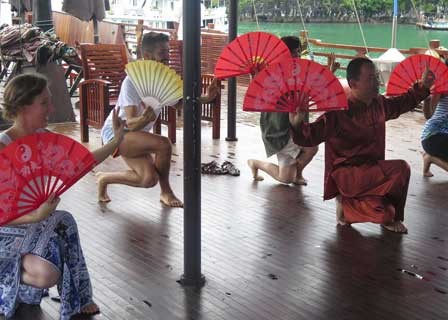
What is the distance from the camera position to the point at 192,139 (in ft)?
10.8

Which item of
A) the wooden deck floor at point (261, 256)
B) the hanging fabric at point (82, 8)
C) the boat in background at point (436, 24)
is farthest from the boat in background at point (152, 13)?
the wooden deck floor at point (261, 256)

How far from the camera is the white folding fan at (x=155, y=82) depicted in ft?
14.1

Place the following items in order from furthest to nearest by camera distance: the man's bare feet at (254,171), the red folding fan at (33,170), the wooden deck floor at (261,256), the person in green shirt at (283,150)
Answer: the man's bare feet at (254,171) → the person in green shirt at (283,150) → the wooden deck floor at (261,256) → the red folding fan at (33,170)

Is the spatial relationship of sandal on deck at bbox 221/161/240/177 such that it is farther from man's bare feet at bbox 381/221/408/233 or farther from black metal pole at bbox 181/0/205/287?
black metal pole at bbox 181/0/205/287

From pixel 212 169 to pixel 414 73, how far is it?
6.23 ft

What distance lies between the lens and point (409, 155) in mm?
6426

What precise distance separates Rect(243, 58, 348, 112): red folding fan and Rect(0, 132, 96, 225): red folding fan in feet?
4.67


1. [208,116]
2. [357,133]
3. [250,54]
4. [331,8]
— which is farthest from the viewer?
[331,8]

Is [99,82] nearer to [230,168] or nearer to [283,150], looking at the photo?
[230,168]

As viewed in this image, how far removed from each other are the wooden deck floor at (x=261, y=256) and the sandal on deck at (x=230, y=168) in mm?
138

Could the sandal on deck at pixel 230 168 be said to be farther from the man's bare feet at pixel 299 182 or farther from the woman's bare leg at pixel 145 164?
the woman's bare leg at pixel 145 164

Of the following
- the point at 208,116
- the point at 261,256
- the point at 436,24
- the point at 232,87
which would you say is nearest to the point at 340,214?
the point at 261,256

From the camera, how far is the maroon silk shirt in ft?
13.5

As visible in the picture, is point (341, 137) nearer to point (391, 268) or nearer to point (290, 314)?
point (391, 268)
